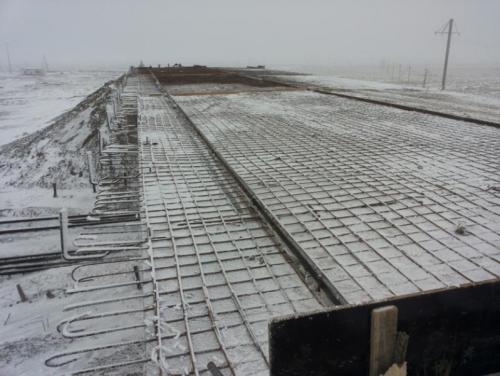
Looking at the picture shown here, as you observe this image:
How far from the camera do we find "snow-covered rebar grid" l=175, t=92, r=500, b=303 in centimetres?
296

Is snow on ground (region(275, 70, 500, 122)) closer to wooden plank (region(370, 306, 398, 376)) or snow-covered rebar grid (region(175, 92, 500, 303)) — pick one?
snow-covered rebar grid (region(175, 92, 500, 303))

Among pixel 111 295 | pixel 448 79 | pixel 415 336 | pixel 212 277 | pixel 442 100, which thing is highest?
pixel 448 79

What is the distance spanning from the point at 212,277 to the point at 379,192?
228 cm

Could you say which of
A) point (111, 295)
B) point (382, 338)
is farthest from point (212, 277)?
point (111, 295)

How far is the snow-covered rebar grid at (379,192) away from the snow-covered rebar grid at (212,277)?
30 cm

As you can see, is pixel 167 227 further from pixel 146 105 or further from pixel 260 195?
pixel 146 105

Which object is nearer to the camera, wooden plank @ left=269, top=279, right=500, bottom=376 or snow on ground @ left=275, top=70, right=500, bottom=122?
wooden plank @ left=269, top=279, right=500, bottom=376

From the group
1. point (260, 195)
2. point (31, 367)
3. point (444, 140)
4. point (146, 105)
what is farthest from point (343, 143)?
point (146, 105)

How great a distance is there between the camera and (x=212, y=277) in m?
3.11

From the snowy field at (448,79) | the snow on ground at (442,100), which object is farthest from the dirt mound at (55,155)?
the snowy field at (448,79)

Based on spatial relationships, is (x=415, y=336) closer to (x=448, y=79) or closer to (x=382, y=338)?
(x=382, y=338)

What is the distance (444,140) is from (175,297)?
5861 mm

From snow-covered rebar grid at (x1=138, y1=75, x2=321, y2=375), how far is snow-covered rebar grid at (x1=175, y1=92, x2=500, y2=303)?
301mm

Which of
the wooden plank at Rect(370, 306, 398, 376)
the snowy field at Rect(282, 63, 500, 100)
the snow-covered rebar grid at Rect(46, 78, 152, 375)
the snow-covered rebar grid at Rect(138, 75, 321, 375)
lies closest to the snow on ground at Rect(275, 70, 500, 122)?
the snowy field at Rect(282, 63, 500, 100)
